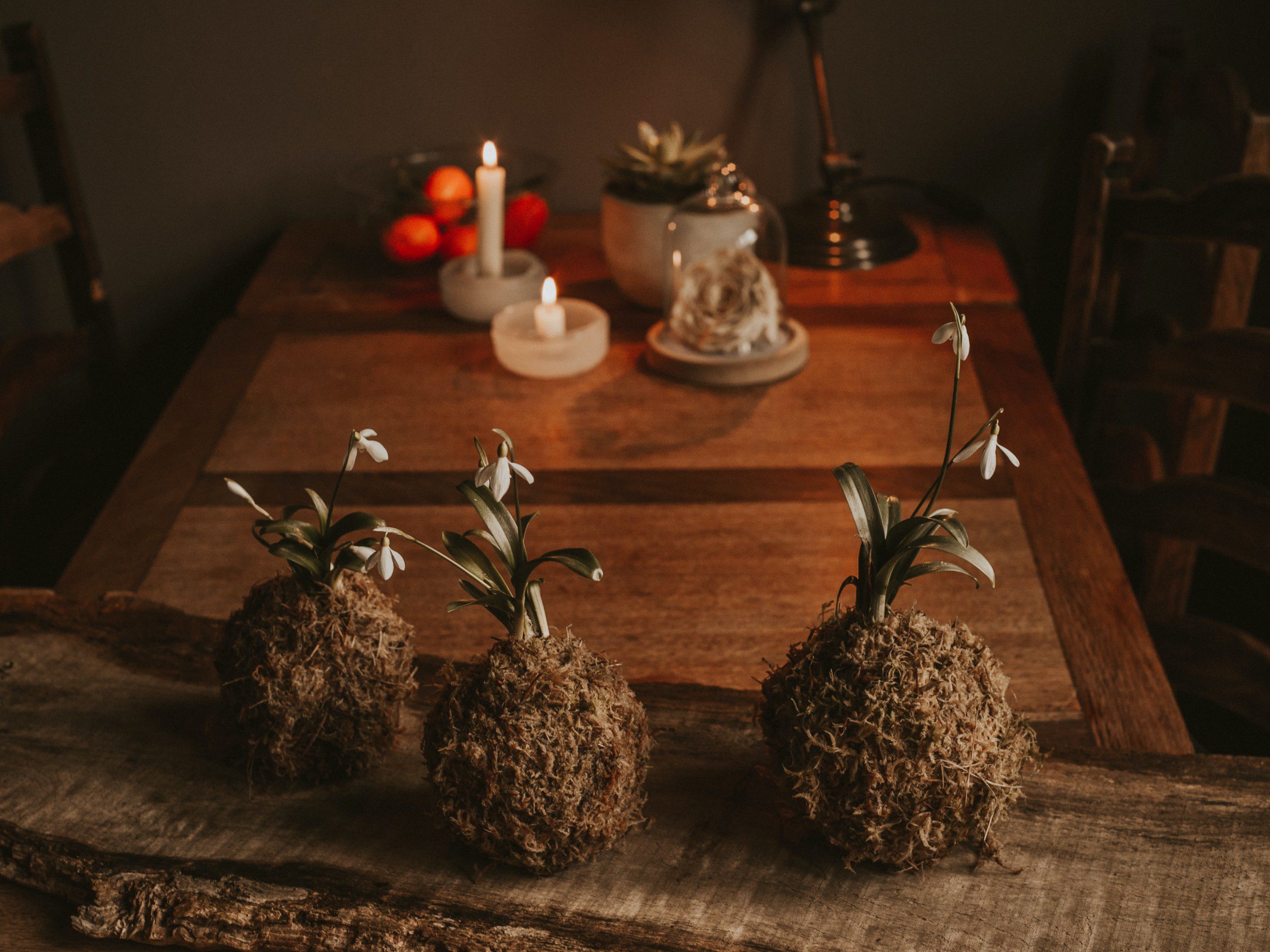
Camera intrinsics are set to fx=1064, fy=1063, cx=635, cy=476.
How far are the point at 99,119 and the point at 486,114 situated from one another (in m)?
0.69

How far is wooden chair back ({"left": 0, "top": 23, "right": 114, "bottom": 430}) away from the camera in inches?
56.5

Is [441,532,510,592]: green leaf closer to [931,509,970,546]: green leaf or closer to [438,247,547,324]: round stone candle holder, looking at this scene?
[931,509,970,546]: green leaf

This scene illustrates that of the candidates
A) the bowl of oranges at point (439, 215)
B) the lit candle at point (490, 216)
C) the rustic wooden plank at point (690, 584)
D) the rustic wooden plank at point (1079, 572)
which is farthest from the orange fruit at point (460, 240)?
the rustic wooden plank at point (1079, 572)

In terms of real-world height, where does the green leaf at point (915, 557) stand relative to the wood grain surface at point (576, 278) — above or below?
above

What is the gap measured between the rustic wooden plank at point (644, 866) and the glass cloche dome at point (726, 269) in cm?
69

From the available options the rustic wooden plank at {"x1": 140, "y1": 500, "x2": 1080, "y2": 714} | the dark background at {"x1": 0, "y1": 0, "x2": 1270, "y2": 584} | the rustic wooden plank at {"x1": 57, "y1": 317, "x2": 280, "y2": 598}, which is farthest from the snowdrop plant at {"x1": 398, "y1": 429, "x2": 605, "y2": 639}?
the dark background at {"x1": 0, "y1": 0, "x2": 1270, "y2": 584}

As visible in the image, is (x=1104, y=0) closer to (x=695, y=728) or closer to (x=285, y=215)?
(x=285, y=215)

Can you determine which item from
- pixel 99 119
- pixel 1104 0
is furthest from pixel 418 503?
pixel 1104 0

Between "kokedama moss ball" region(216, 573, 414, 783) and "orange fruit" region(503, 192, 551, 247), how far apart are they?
3.42 feet

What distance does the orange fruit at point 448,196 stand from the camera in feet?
5.21

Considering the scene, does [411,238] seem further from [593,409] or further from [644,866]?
[644,866]

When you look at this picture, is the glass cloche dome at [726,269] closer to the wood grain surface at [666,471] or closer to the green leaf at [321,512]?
the wood grain surface at [666,471]

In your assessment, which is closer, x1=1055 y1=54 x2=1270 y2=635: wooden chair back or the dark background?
x1=1055 y1=54 x2=1270 y2=635: wooden chair back

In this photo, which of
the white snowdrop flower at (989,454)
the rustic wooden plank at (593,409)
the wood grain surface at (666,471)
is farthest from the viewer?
the rustic wooden plank at (593,409)
